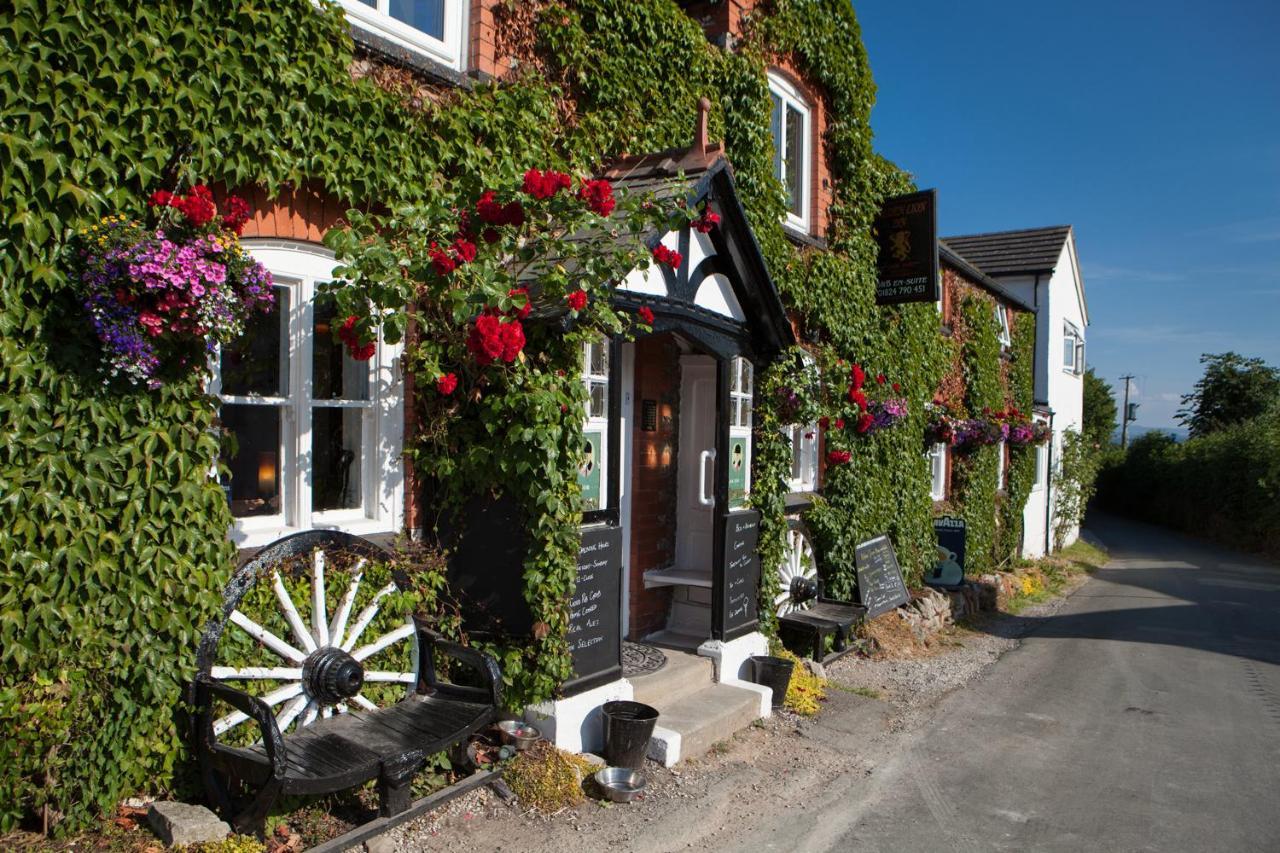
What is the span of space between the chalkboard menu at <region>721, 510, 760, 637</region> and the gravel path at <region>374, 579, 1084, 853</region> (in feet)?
2.81

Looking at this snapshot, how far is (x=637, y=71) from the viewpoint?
265 inches

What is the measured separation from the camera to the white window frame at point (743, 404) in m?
7.57

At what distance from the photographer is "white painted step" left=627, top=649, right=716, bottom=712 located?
6211 mm

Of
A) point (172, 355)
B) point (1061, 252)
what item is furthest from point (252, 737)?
point (1061, 252)

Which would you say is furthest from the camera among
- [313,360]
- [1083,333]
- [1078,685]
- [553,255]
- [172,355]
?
[1083,333]

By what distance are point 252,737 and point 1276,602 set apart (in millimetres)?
16047

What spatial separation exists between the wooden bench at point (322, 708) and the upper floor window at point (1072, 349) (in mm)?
21284

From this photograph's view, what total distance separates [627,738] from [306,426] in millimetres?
2675

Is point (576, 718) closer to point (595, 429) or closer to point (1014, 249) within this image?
point (595, 429)

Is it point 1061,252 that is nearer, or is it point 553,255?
point 553,255

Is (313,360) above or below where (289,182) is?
below

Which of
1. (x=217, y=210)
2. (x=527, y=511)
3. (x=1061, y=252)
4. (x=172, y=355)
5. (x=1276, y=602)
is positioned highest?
(x=1061, y=252)

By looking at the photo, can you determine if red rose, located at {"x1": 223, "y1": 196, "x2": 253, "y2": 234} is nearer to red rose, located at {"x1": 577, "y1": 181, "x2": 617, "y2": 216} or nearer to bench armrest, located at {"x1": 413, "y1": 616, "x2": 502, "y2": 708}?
red rose, located at {"x1": 577, "y1": 181, "x2": 617, "y2": 216}

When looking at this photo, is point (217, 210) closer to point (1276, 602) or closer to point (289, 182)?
point (289, 182)
